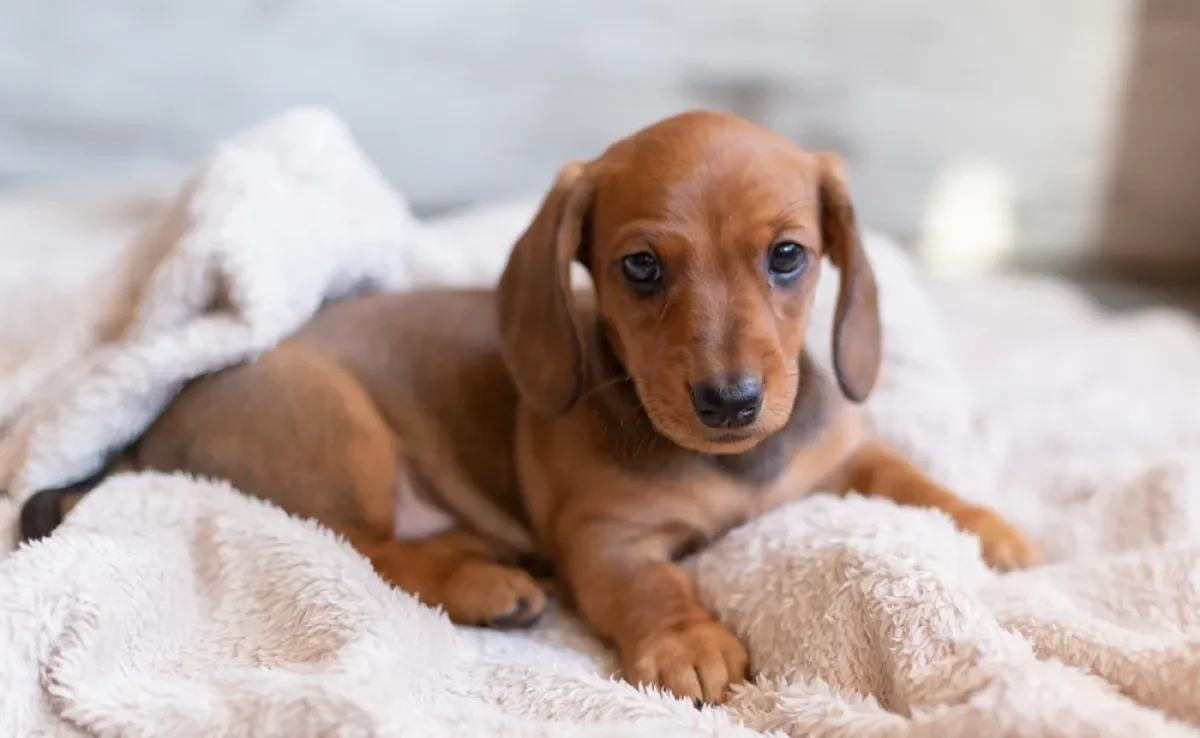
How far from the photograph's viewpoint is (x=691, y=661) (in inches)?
51.1

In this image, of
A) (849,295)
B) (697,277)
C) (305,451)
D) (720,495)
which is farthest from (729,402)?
(305,451)

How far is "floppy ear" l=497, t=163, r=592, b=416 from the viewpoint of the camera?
5.05 feet

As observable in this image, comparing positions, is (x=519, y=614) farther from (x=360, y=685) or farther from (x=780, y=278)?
(x=780, y=278)

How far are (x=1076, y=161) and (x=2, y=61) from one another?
3.21 m

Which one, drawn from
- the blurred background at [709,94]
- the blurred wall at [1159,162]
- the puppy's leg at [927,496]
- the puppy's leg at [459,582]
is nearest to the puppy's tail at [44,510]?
the puppy's leg at [459,582]

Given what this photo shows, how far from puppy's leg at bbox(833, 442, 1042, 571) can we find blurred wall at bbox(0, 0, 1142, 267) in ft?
5.75

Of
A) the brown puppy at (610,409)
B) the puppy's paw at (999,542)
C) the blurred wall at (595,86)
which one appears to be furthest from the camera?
the blurred wall at (595,86)

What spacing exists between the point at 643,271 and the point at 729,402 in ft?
0.84

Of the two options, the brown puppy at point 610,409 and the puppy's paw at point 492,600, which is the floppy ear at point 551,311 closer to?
the brown puppy at point 610,409

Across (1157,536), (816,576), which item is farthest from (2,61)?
(1157,536)

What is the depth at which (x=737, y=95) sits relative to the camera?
3264 mm

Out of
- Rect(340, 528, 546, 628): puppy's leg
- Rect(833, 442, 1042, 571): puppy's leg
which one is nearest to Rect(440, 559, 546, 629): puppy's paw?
Rect(340, 528, 546, 628): puppy's leg

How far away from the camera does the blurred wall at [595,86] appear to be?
2977 millimetres

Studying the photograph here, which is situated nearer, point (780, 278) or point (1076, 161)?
point (780, 278)
